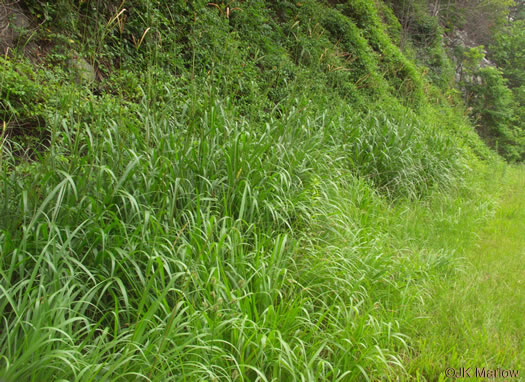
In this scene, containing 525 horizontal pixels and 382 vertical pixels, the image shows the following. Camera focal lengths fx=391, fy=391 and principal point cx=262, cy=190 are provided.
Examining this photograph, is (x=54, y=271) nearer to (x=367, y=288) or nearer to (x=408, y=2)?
(x=367, y=288)

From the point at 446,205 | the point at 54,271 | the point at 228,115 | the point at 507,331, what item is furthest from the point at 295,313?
the point at 446,205

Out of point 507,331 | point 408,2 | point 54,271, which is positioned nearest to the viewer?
point 54,271

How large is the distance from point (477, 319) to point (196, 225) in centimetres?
207

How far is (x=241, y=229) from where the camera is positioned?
2949 mm

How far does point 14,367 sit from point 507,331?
2900 millimetres

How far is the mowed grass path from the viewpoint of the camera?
2.33m

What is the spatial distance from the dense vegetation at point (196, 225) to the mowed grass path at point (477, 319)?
0.41ft

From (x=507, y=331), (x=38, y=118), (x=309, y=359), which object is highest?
(x=507, y=331)

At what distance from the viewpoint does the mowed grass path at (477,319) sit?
7.63 feet

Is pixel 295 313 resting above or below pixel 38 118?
above

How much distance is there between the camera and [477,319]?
2744 millimetres
